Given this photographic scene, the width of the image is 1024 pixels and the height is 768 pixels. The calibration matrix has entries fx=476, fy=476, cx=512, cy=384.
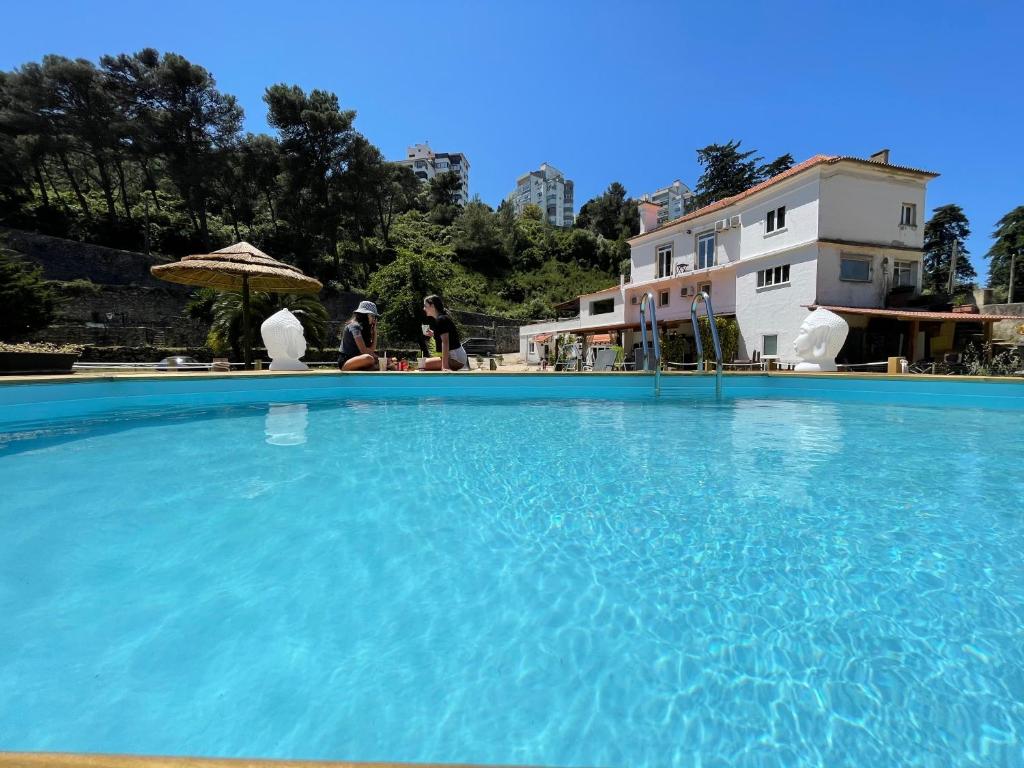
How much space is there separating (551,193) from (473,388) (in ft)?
329

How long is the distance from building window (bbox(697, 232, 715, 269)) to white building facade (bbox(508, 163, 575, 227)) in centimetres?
8036

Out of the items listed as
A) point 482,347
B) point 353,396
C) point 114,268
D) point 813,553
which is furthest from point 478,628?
point 114,268

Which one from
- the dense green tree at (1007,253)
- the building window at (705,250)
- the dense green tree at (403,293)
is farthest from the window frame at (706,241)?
the dense green tree at (1007,253)

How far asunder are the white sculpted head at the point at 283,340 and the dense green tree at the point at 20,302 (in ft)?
23.5

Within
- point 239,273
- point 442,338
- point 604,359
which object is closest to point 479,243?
point 604,359

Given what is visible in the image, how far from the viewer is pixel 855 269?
1834 cm

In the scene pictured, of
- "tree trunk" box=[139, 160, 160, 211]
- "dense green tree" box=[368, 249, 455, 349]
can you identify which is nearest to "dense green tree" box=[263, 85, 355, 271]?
"tree trunk" box=[139, 160, 160, 211]

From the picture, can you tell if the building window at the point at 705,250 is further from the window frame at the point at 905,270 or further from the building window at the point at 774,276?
the window frame at the point at 905,270

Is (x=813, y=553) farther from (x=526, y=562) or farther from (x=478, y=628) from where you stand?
(x=478, y=628)

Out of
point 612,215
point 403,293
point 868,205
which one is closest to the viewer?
point 868,205

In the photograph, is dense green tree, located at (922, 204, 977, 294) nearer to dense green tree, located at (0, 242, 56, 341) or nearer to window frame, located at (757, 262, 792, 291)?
window frame, located at (757, 262, 792, 291)

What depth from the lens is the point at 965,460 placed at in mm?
4262

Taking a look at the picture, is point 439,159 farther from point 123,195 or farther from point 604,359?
point 604,359

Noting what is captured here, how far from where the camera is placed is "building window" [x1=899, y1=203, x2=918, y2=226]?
61.4ft
